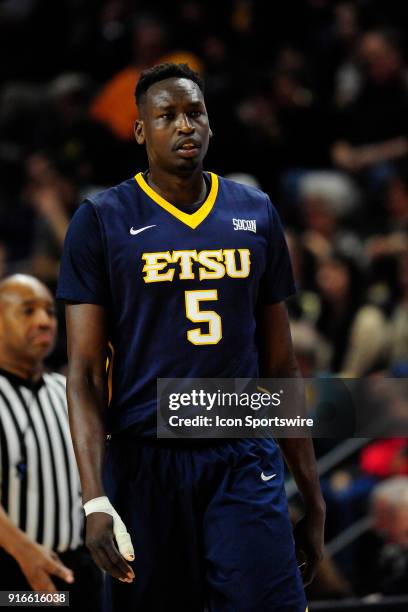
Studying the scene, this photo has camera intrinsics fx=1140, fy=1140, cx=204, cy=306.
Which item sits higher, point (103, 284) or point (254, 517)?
point (103, 284)

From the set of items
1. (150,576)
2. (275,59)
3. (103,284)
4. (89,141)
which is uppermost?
(275,59)

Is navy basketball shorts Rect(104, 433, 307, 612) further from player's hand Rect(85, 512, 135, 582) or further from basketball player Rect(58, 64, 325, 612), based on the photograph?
player's hand Rect(85, 512, 135, 582)

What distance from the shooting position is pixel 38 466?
14.2 feet

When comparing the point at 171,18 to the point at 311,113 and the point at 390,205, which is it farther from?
the point at 390,205

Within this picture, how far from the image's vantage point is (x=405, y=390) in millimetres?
5676

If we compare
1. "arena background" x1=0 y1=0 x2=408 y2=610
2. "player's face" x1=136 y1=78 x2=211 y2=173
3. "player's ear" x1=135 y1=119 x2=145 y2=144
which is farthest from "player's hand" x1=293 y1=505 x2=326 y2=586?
"arena background" x1=0 y1=0 x2=408 y2=610

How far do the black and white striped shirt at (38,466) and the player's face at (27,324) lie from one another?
11cm

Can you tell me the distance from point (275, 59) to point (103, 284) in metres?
6.50

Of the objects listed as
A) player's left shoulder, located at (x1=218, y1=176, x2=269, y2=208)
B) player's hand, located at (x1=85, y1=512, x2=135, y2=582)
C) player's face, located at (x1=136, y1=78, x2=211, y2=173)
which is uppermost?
player's face, located at (x1=136, y1=78, x2=211, y2=173)

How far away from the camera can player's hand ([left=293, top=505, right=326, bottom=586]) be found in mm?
3135

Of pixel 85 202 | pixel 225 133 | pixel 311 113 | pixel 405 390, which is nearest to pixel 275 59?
pixel 311 113

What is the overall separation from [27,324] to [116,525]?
1.79 metres

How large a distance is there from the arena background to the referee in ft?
5.37

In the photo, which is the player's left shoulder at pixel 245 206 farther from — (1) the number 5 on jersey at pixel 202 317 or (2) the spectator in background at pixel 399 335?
(2) the spectator in background at pixel 399 335
